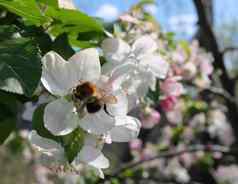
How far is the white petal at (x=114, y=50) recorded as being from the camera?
0.73m

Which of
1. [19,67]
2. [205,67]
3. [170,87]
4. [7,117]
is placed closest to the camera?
A: [19,67]

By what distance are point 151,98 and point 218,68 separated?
4.63ft

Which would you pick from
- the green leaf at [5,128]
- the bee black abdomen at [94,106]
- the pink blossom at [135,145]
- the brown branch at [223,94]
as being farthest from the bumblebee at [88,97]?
the pink blossom at [135,145]

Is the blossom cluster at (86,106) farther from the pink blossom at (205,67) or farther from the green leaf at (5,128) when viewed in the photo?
the pink blossom at (205,67)

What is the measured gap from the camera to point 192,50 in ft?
6.20

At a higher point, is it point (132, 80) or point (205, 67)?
point (132, 80)

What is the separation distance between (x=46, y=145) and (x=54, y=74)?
0.27 feet

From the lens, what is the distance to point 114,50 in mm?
751

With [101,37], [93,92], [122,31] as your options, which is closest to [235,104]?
[122,31]

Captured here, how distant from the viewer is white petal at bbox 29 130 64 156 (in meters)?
0.61

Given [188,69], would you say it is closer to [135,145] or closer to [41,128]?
[41,128]

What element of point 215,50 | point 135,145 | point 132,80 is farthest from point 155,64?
point 135,145

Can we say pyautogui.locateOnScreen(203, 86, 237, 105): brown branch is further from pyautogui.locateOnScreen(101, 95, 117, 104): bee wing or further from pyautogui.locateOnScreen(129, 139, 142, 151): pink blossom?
pyautogui.locateOnScreen(101, 95, 117, 104): bee wing

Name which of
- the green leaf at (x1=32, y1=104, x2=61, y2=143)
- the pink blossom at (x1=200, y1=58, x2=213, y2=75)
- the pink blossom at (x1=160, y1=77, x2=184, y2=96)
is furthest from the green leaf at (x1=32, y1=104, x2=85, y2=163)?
the pink blossom at (x1=200, y1=58, x2=213, y2=75)
